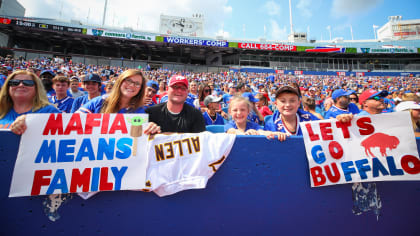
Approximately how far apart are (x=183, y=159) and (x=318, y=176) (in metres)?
1.37

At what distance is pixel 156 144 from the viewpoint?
5.29 feet

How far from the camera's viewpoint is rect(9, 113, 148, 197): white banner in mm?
1414

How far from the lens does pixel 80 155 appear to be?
4.93 ft

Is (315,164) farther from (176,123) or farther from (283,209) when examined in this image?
(176,123)

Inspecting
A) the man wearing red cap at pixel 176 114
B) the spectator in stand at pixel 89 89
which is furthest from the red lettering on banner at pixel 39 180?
the spectator in stand at pixel 89 89

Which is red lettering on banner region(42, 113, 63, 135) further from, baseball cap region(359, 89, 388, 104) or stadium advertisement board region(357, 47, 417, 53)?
stadium advertisement board region(357, 47, 417, 53)

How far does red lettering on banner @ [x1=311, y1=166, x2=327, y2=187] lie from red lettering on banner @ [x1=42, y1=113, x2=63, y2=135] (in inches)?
96.4

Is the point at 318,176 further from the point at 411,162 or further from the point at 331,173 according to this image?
the point at 411,162

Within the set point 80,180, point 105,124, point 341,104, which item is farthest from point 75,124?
point 341,104

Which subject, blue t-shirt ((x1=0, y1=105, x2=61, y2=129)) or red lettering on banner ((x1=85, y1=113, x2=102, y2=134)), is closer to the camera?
red lettering on banner ((x1=85, y1=113, x2=102, y2=134))

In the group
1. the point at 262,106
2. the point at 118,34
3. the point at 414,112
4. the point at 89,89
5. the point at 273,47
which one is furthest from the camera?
the point at 273,47

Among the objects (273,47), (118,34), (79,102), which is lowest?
(79,102)

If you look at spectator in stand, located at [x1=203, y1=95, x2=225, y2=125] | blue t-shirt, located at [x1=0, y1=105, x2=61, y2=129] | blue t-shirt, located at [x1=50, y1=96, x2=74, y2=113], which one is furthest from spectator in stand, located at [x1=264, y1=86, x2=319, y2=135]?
blue t-shirt, located at [x1=50, y1=96, x2=74, y2=113]

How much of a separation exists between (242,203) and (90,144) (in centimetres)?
154
